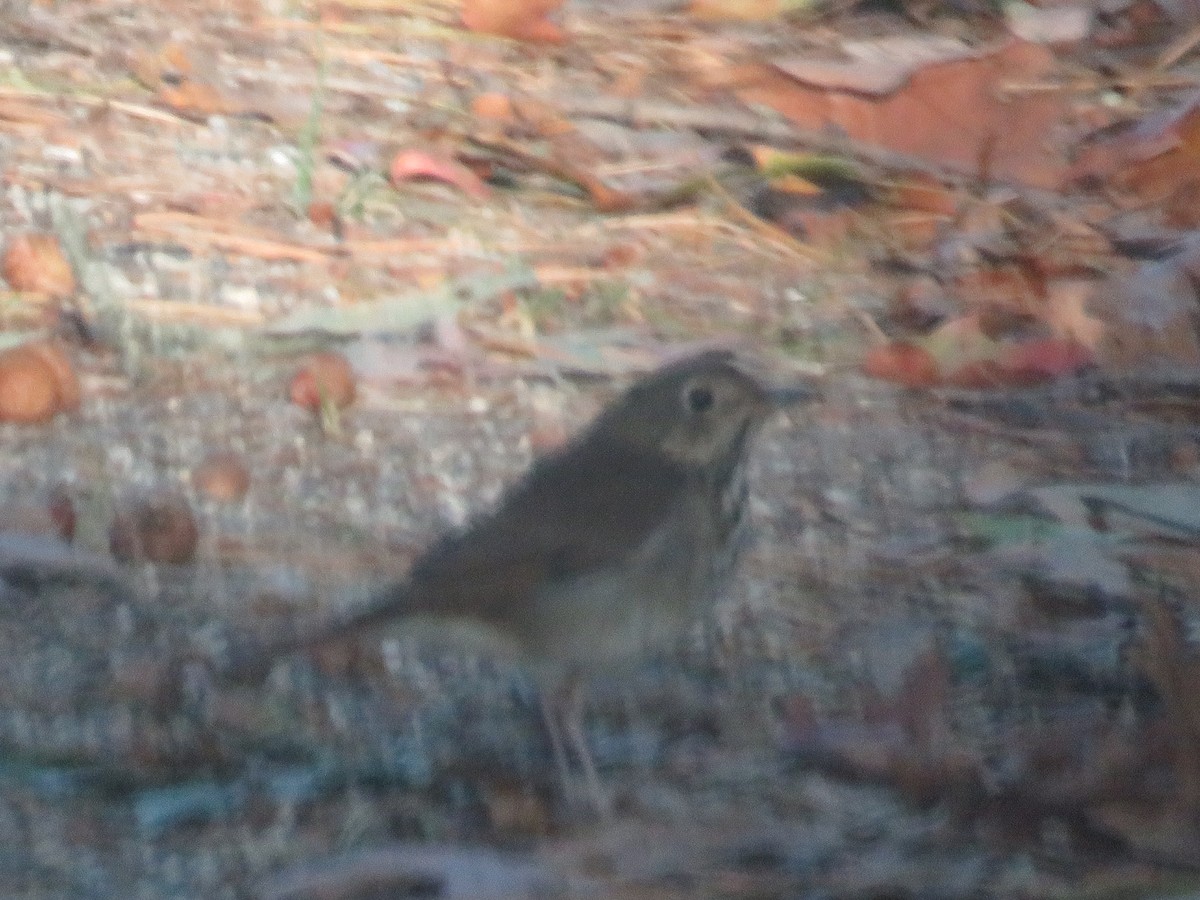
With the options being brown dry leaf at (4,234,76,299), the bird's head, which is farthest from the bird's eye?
Answer: brown dry leaf at (4,234,76,299)

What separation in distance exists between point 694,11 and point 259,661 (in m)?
3.47

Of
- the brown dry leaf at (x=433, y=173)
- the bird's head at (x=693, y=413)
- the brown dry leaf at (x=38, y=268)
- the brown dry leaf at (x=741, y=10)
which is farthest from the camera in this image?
the brown dry leaf at (x=741, y=10)

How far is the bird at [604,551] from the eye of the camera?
375 centimetres

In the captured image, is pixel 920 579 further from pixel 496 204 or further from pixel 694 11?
pixel 694 11

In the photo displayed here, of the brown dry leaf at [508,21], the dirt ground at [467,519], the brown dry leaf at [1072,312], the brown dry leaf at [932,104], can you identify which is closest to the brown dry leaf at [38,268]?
the dirt ground at [467,519]

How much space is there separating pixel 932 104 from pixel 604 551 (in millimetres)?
2688

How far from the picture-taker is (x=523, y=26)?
21.7 ft

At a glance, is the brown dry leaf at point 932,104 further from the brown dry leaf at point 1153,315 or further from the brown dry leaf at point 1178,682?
the brown dry leaf at point 1178,682

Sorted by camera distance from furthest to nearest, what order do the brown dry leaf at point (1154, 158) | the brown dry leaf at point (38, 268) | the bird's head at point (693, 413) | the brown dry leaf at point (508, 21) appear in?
the brown dry leaf at point (508, 21) → the brown dry leaf at point (1154, 158) → the brown dry leaf at point (38, 268) → the bird's head at point (693, 413)

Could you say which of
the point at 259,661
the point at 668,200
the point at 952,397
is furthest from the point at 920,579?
the point at 668,200

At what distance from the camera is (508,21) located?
Result: 6609 mm

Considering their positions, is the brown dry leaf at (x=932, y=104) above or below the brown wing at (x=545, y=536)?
above

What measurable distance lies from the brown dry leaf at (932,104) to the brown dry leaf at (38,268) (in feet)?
6.58

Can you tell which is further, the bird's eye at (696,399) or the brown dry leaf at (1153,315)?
the brown dry leaf at (1153,315)
